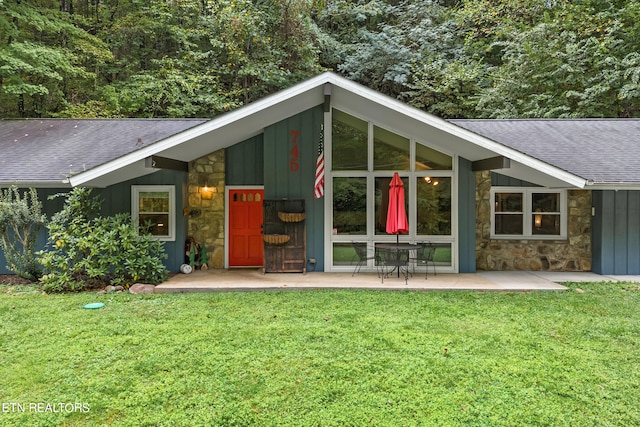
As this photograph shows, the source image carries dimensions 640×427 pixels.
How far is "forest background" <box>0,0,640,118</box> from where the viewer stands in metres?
12.2

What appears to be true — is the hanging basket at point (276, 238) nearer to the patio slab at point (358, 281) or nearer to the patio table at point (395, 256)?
the patio slab at point (358, 281)

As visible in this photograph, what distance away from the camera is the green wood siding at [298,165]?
751cm

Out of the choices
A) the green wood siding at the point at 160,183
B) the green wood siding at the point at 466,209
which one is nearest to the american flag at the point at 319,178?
the green wood siding at the point at 466,209

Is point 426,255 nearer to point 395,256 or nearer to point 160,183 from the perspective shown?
point 395,256

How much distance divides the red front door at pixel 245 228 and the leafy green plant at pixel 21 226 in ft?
11.2

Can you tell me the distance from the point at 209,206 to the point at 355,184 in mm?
3259

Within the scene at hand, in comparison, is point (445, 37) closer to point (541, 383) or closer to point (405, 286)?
point (405, 286)

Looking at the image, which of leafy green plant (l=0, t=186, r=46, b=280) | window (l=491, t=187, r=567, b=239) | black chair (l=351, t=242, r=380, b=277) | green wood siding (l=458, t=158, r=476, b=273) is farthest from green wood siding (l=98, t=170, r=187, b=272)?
window (l=491, t=187, r=567, b=239)

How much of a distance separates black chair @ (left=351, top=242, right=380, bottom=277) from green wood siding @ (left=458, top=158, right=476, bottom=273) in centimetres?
179

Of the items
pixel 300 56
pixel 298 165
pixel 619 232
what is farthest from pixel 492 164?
pixel 300 56

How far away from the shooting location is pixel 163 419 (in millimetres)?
2652

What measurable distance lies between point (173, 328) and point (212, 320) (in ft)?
1.55

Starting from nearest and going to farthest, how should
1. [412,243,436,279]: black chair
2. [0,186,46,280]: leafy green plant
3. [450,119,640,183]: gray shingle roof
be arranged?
[0,186,46,280]: leafy green plant < [450,119,640,183]: gray shingle roof < [412,243,436,279]: black chair

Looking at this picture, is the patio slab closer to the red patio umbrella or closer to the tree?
the red patio umbrella
